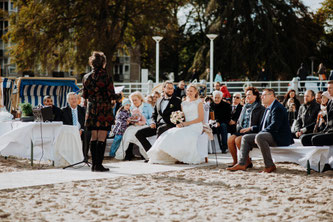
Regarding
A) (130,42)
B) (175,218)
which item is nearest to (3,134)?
(175,218)

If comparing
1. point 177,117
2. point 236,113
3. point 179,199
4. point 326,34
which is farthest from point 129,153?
point 326,34

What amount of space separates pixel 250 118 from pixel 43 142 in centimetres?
426

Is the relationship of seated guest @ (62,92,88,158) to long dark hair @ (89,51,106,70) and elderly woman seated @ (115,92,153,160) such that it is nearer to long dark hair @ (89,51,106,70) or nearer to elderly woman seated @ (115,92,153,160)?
elderly woman seated @ (115,92,153,160)

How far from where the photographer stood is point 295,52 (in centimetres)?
4084

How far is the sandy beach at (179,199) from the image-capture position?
20.4 ft

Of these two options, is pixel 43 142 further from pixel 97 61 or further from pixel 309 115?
pixel 309 115

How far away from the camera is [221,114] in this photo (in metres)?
15.4

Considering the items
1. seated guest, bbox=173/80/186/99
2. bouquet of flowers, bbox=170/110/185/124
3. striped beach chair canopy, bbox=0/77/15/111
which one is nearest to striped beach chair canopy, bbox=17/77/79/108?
striped beach chair canopy, bbox=0/77/15/111

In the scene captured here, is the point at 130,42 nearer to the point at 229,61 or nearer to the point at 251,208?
the point at 229,61

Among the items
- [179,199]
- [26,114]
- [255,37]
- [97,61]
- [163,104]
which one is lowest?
[179,199]

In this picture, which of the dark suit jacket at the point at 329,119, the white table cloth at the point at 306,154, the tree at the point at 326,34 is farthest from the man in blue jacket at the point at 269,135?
the tree at the point at 326,34

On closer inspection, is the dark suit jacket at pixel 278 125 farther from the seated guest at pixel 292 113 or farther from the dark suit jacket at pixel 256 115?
the seated guest at pixel 292 113

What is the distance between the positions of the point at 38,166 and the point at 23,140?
0.77 metres

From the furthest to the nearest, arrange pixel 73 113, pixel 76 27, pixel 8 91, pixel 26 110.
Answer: pixel 76 27 → pixel 8 91 → pixel 73 113 → pixel 26 110
